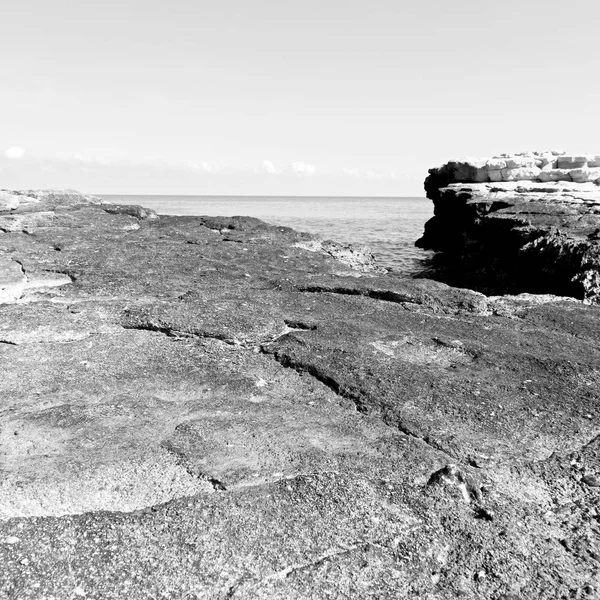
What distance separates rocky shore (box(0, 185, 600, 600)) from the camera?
3.29m

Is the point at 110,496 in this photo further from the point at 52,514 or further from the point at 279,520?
the point at 279,520

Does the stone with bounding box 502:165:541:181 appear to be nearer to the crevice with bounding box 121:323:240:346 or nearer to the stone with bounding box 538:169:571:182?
the stone with bounding box 538:169:571:182

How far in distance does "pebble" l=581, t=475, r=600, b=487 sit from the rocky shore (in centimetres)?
1

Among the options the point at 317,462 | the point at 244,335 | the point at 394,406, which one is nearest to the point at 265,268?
the point at 244,335

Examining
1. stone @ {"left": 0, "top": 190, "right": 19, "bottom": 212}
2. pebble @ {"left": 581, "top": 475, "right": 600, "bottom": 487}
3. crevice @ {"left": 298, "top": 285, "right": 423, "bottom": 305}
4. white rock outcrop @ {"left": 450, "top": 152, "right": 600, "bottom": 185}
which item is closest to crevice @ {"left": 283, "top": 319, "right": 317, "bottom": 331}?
crevice @ {"left": 298, "top": 285, "right": 423, "bottom": 305}

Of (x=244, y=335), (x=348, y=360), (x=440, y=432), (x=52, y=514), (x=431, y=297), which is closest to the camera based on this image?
(x=52, y=514)

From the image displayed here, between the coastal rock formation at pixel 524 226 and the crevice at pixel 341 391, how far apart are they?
9205mm

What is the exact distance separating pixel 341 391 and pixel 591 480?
6.86ft

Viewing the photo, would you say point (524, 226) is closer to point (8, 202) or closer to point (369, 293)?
point (369, 293)

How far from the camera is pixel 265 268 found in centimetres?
1084

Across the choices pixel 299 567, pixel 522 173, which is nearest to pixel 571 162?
pixel 522 173

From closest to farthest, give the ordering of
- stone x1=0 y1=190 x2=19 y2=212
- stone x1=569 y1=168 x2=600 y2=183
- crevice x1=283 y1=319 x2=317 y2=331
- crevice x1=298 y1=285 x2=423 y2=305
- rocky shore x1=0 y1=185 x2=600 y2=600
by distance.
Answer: rocky shore x1=0 y1=185 x2=600 y2=600
crevice x1=283 y1=319 x2=317 y2=331
crevice x1=298 y1=285 x2=423 y2=305
stone x1=0 y1=190 x2=19 y2=212
stone x1=569 y1=168 x2=600 y2=183

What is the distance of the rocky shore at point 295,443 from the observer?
10.8ft

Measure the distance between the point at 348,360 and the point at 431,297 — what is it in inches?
120
